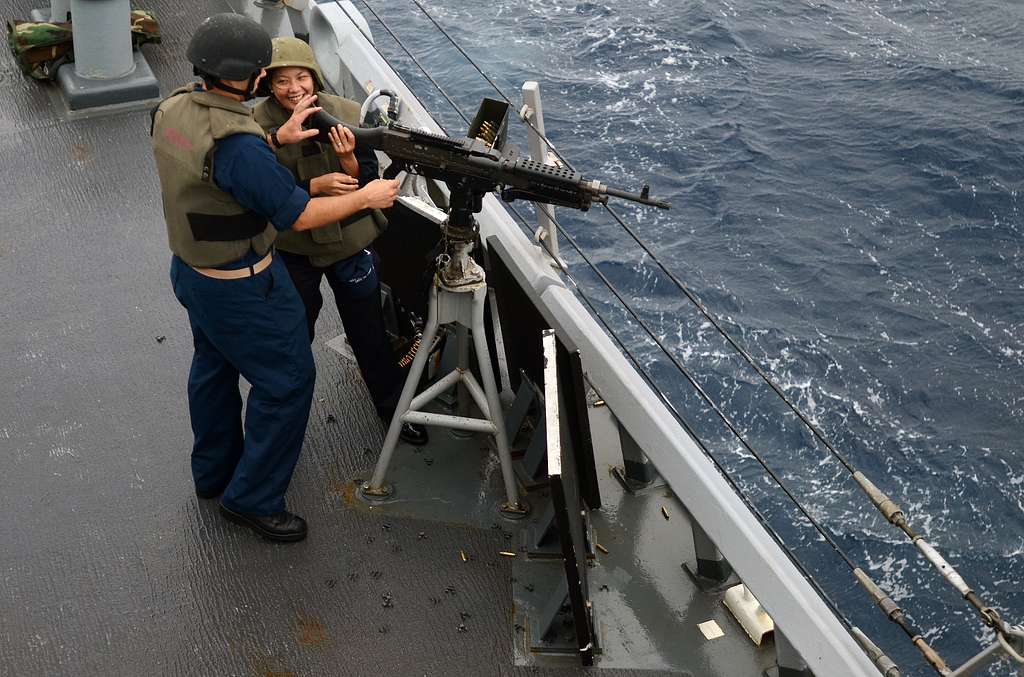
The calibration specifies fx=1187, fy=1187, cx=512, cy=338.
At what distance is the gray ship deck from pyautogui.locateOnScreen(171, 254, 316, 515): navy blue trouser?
0.65 ft

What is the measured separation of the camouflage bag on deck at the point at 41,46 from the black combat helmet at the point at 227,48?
3.73m

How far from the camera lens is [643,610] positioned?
390 centimetres

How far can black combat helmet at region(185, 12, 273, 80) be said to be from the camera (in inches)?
130

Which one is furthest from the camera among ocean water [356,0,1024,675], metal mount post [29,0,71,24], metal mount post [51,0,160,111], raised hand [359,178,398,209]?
ocean water [356,0,1024,675]

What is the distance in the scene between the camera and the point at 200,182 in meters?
3.38

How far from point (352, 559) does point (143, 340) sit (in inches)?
60.8

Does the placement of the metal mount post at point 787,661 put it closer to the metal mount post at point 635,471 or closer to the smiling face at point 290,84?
the metal mount post at point 635,471

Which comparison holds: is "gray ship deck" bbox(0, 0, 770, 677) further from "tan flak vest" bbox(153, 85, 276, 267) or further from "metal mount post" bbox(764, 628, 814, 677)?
"tan flak vest" bbox(153, 85, 276, 267)

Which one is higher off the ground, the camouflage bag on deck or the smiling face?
the smiling face

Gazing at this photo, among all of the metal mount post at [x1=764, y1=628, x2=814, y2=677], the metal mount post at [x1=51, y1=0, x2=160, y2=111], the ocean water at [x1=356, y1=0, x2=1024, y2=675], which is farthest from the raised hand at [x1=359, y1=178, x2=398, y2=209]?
the ocean water at [x1=356, y1=0, x2=1024, y2=675]

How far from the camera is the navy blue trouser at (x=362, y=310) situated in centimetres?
412

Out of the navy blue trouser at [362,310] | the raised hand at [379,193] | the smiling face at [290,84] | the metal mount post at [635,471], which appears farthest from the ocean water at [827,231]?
the smiling face at [290,84]

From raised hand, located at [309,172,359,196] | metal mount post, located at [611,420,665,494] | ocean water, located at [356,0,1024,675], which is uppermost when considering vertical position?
raised hand, located at [309,172,359,196]

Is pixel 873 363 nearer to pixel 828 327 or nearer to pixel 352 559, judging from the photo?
pixel 828 327
